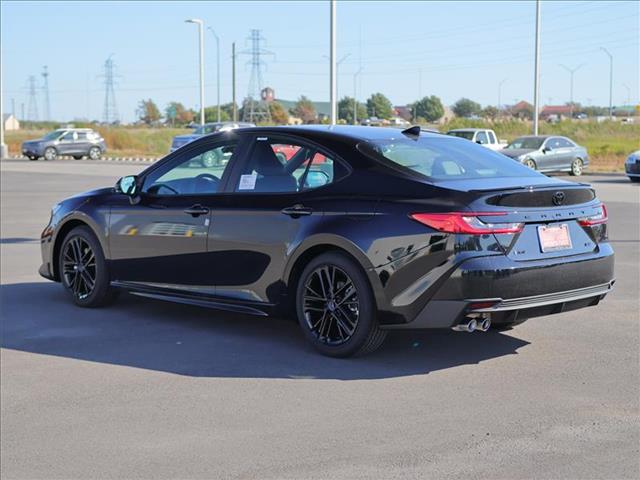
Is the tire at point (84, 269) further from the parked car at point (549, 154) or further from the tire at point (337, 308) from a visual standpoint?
the parked car at point (549, 154)

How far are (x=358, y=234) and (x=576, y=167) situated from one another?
28802mm

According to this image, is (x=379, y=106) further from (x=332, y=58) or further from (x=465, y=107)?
(x=332, y=58)

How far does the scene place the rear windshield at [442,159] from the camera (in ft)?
21.7

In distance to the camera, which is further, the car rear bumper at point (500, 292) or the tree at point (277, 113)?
the tree at point (277, 113)

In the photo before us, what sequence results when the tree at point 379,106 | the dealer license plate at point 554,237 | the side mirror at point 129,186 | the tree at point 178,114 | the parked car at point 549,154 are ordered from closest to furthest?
the dealer license plate at point 554,237 → the side mirror at point 129,186 → the parked car at point 549,154 → the tree at point 379,106 → the tree at point 178,114

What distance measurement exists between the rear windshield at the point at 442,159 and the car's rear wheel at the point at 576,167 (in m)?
27.4

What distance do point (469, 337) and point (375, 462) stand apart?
2.84m

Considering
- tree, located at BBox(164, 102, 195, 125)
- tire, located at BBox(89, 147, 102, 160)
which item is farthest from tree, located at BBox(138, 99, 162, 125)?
tire, located at BBox(89, 147, 102, 160)

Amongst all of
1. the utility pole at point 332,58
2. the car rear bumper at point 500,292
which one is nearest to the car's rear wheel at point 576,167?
the utility pole at point 332,58

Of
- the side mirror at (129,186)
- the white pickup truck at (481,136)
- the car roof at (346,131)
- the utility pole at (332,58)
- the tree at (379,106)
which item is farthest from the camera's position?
the tree at (379,106)

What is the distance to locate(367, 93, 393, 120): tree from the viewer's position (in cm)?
10541

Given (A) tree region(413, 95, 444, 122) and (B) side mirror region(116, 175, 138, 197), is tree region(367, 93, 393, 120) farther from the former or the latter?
(B) side mirror region(116, 175, 138, 197)

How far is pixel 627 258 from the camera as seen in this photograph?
11820 mm

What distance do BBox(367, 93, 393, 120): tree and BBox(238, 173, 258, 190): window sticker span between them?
318 ft
